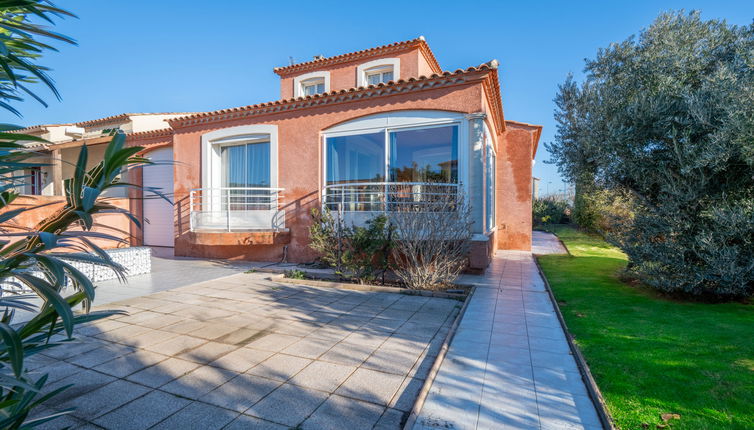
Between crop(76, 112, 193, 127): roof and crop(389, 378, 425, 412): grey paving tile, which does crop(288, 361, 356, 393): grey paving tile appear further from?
crop(76, 112, 193, 127): roof

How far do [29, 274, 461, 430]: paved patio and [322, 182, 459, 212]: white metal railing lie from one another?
2.36 m

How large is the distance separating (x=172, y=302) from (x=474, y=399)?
5974mm

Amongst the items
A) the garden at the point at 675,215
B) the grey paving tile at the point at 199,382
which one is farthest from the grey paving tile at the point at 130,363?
the garden at the point at 675,215

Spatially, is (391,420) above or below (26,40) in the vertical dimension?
below

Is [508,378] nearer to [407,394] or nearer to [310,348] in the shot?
[407,394]

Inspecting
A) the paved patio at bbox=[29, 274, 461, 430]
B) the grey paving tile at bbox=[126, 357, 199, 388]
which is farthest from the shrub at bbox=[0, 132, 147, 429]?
the grey paving tile at bbox=[126, 357, 199, 388]

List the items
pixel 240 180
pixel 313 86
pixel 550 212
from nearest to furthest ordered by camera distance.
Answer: pixel 240 180 < pixel 313 86 < pixel 550 212

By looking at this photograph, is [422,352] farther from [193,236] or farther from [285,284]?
[193,236]

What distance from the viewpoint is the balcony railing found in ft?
25.8

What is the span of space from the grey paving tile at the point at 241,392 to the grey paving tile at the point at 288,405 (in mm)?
94

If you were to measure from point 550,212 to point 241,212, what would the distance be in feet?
74.2

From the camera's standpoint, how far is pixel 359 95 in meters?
10.1

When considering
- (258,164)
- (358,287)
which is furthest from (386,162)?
(258,164)

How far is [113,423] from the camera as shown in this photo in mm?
2973
